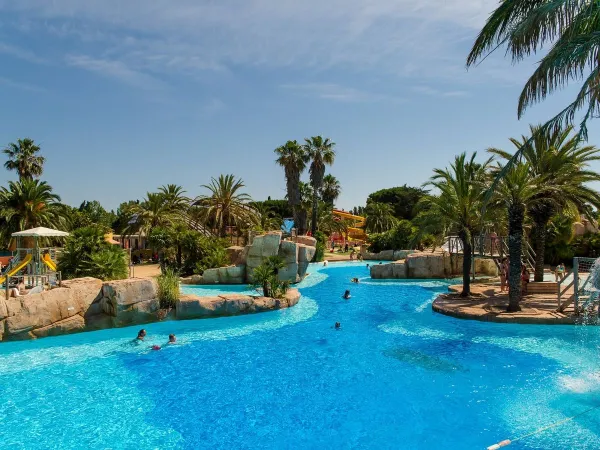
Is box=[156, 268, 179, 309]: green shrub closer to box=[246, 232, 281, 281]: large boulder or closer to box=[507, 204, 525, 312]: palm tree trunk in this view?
box=[246, 232, 281, 281]: large boulder

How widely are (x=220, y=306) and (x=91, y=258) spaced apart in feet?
21.8

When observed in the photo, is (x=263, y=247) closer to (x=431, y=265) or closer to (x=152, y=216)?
(x=431, y=265)

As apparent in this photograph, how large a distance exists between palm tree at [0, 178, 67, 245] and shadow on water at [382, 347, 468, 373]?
24249 millimetres

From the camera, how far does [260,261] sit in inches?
869

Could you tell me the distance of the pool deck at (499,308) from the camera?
12773 mm

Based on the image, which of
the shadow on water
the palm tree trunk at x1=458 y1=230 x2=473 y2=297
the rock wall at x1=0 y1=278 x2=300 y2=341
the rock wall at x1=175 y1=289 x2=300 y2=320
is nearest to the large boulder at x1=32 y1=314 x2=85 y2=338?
the rock wall at x1=0 y1=278 x2=300 y2=341

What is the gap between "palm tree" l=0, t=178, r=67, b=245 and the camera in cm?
2672

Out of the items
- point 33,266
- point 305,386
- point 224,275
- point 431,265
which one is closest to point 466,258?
point 431,265

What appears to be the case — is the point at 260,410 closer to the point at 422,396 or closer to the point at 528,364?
the point at 422,396

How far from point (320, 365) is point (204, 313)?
5.78 m

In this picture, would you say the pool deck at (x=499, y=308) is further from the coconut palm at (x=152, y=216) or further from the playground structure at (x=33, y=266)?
the coconut palm at (x=152, y=216)

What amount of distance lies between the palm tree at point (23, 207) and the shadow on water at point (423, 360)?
24249mm

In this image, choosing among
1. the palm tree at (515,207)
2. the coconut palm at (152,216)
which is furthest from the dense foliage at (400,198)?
Answer: the palm tree at (515,207)

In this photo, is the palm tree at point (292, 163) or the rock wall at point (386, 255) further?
the palm tree at point (292, 163)
